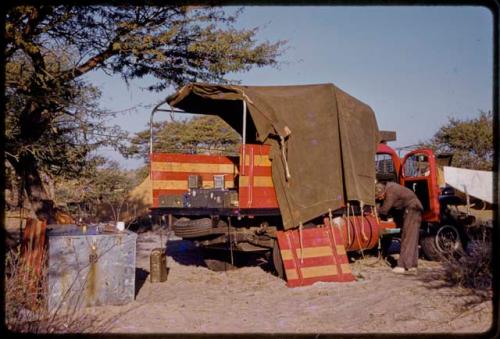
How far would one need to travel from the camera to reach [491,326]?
5.39m

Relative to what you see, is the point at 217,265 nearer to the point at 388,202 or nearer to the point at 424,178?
the point at 388,202

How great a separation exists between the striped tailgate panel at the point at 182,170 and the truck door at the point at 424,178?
389 centimetres

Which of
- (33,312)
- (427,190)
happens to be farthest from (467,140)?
(33,312)

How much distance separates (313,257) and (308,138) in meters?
2.08

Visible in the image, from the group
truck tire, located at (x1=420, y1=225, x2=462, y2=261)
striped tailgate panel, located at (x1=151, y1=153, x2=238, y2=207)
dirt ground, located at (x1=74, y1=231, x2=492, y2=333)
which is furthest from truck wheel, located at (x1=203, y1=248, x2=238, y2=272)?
truck tire, located at (x1=420, y1=225, x2=462, y2=261)

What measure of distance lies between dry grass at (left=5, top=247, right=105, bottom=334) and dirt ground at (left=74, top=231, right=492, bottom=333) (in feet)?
0.93

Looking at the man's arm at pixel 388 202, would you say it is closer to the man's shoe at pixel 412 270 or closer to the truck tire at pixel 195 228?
the man's shoe at pixel 412 270

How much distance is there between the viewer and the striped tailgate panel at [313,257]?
851cm

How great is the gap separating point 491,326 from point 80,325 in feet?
14.6

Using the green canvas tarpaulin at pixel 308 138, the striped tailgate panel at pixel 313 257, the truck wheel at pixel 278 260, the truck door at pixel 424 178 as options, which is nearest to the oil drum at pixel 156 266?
the truck wheel at pixel 278 260

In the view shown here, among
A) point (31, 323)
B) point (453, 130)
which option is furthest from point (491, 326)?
point (453, 130)

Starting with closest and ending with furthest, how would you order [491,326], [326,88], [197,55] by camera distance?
1. [491,326]
2. [326,88]
3. [197,55]

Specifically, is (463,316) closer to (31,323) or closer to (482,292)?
(482,292)

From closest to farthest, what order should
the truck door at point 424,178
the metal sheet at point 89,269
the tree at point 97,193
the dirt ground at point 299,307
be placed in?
the dirt ground at point 299,307
the metal sheet at point 89,269
the truck door at point 424,178
the tree at point 97,193
